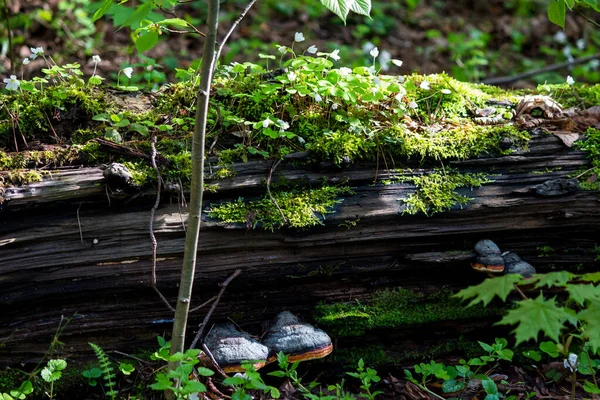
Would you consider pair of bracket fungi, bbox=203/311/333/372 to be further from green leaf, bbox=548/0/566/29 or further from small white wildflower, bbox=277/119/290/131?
green leaf, bbox=548/0/566/29

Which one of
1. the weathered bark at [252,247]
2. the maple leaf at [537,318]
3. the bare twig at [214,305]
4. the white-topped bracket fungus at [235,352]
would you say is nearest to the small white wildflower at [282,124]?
the weathered bark at [252,247]

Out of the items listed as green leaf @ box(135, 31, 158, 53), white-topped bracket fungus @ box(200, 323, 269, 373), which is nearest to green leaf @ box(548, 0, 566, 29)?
green leaf @ box(135, 31, 158, 53)

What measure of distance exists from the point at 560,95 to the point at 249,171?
305cm

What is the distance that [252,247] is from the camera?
3.80m

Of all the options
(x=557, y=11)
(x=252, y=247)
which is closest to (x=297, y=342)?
(x=252, y=247)

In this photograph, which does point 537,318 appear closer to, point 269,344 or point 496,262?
point 496,262

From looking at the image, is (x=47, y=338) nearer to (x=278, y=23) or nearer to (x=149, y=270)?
(x=149, y=270)

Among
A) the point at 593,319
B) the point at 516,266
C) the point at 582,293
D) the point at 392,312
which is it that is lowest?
the point at 392,312

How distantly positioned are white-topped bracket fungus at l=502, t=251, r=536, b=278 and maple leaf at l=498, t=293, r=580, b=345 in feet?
5.04

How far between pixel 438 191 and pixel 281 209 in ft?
3.78

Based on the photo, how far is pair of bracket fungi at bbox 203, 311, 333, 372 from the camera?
3.43 m

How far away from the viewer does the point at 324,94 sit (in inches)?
159

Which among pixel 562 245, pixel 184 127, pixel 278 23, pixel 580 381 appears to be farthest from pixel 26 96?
pixel 278 23

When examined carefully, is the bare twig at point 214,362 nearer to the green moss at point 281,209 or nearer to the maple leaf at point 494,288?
the green moss at point 281,209
